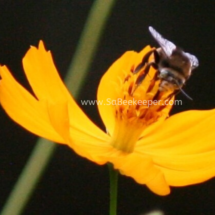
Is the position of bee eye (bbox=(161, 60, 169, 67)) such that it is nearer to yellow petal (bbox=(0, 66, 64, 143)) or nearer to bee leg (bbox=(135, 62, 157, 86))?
bee leg (bbox=(135, 62, 157, 86))

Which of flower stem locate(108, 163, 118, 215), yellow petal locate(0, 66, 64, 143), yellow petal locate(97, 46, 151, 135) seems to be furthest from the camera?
yellow petal locate(97, 46, 151, 135)

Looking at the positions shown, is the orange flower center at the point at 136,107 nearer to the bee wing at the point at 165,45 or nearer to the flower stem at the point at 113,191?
the bee wing at the point at 165,45

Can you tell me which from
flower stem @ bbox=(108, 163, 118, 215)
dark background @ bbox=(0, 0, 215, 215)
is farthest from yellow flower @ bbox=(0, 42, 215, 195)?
dark background @ bbox=(0, 0, 215, 215)

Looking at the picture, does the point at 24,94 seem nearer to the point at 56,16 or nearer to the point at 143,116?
the point at 143,116

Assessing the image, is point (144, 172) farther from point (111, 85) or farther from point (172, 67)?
point (111, 85)

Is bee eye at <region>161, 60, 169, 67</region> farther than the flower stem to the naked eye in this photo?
Yes

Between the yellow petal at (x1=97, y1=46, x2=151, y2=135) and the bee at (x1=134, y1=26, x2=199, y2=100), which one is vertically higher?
the bee at (x1=134, y1=26, x2=199, y2=100)
